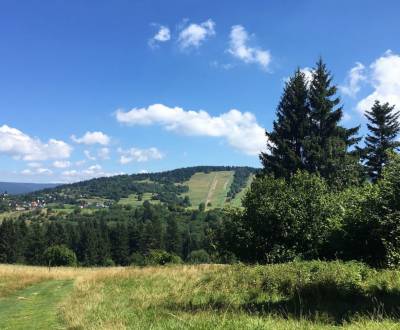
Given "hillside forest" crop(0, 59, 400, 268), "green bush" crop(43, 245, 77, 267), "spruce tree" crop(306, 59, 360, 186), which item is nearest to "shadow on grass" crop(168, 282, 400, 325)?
"hillside forest" crop(0, 59, 400, 268)

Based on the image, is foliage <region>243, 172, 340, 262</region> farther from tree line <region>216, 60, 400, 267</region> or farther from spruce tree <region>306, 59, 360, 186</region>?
spruce tree <region>306, 59, 360, 186</region>

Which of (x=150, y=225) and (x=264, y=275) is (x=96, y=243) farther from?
(x=264, y=275)

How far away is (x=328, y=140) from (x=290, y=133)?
3.84 m

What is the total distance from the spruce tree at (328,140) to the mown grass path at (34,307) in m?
27.8

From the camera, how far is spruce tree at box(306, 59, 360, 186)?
4312cm

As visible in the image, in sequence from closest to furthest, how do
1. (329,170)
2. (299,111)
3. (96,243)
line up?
(329,170) → (299,111) → (96,243)

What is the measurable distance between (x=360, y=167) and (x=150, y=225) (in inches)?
3495

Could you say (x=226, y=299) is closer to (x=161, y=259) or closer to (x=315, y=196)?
(x=315, y=196)

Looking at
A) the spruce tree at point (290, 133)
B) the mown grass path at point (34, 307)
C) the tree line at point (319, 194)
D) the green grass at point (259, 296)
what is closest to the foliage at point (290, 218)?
the tree line at point (319, 194)

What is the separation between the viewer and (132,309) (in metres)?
12.5

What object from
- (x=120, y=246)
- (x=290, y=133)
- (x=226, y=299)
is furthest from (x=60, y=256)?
(x=226, y=299)

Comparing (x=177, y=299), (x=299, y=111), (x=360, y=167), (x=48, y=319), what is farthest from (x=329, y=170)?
(x=48, y=319)

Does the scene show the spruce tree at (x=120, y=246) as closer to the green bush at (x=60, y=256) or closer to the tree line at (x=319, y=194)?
the green bush at (x=60, y=256)

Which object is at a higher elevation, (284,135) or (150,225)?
(284,135)
